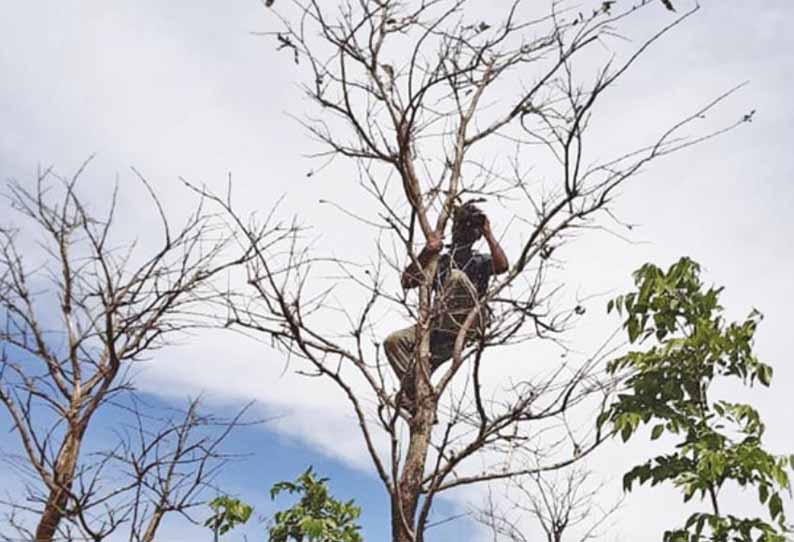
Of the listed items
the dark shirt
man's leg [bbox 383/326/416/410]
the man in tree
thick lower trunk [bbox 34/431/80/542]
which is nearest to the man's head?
the man in tree

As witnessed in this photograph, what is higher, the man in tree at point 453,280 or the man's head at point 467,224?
the man's head at point 467,224

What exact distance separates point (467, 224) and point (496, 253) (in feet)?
0.92

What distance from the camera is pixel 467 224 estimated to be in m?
5.36

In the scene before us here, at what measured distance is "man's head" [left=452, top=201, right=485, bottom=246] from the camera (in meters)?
5.30

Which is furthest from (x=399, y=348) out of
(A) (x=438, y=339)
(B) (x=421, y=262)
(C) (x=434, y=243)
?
(C) (x=434, y=243)

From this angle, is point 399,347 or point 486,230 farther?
point 486,230

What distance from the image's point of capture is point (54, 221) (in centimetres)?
500

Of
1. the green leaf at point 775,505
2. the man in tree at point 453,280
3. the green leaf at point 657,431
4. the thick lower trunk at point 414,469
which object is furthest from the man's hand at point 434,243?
the green leaf at point 775,505

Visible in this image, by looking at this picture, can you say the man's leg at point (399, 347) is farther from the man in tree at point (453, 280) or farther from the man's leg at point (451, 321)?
the man's leg at point (451, 321)

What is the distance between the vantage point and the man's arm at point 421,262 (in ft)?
15.5

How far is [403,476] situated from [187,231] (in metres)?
2.06

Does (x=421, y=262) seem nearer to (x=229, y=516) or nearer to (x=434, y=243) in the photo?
(x=434, y=243)

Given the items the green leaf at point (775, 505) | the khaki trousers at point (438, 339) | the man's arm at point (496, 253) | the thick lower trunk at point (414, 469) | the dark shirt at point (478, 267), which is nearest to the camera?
the thick lower trunk at point (414, 469)

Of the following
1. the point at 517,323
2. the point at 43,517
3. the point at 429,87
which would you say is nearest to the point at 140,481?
the point at 43,517
